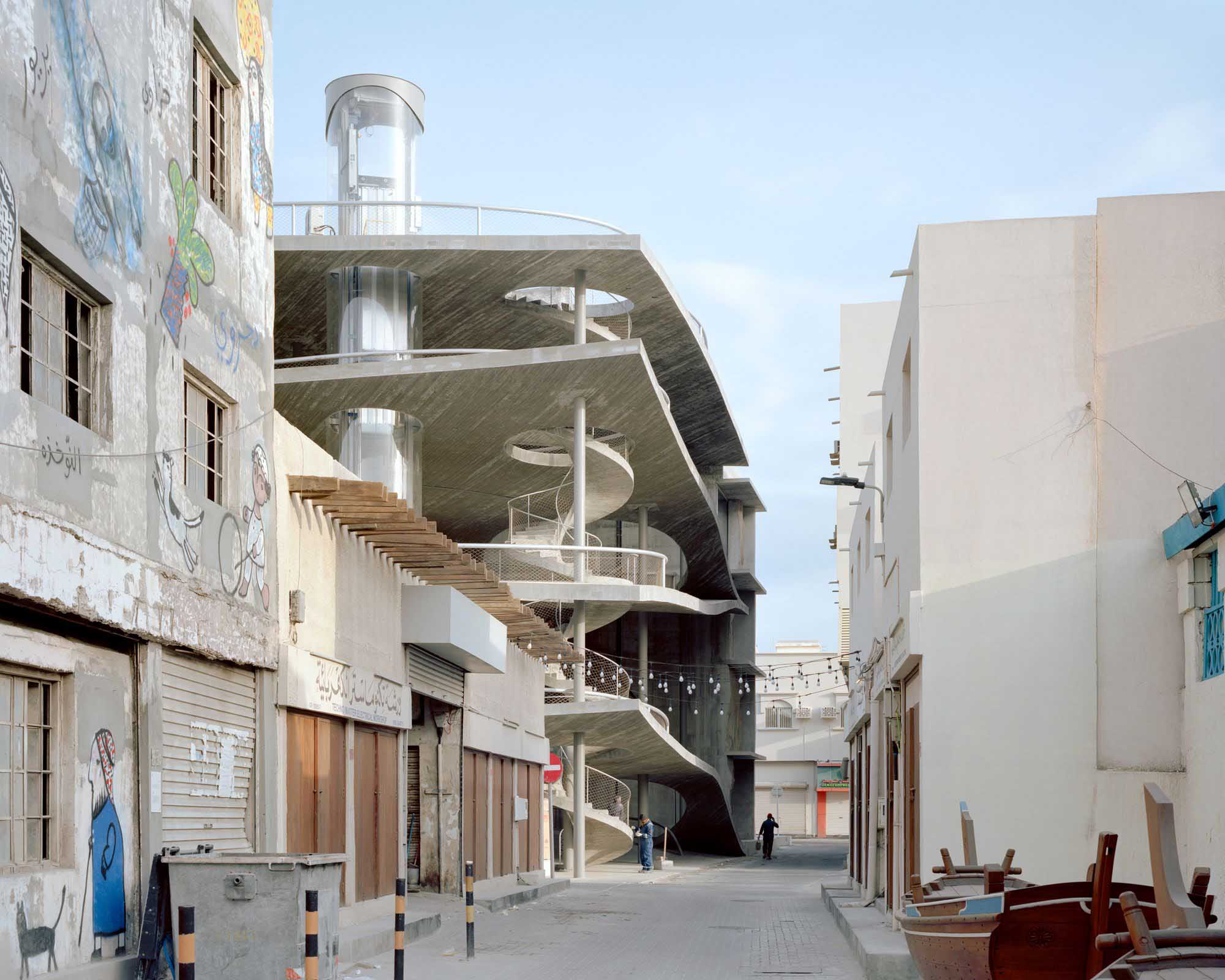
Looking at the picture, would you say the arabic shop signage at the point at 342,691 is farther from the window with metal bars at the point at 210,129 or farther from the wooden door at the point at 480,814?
the wooden door at the point at 480,814

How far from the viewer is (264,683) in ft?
53.5

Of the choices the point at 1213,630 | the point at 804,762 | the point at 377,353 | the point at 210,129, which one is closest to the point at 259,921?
the point at 210,129

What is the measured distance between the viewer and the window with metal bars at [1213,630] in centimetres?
1447

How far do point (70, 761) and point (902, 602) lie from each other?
35.6ft

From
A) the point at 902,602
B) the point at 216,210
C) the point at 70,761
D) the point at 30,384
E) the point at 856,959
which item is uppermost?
the point at 216,210

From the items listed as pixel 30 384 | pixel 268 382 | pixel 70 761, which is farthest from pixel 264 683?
pixel 30 384

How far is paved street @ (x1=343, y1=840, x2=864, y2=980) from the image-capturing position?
52.2 feet

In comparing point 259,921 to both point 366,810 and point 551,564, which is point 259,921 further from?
point 551,564

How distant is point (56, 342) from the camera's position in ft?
38.7

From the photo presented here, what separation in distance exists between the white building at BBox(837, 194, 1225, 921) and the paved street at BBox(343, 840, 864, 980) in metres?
2.71

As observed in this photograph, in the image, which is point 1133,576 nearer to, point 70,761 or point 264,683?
point 264,683

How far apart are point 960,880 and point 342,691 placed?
802 cm

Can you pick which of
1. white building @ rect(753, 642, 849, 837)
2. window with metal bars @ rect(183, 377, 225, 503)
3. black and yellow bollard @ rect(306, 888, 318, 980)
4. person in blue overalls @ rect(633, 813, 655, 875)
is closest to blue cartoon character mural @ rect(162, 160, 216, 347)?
window with metal bars @ rect(183, 377, 225, 503)

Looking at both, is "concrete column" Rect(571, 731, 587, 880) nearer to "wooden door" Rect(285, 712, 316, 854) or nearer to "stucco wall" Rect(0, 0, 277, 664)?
"wooden door" Rect(285, 712, 316, 854)
